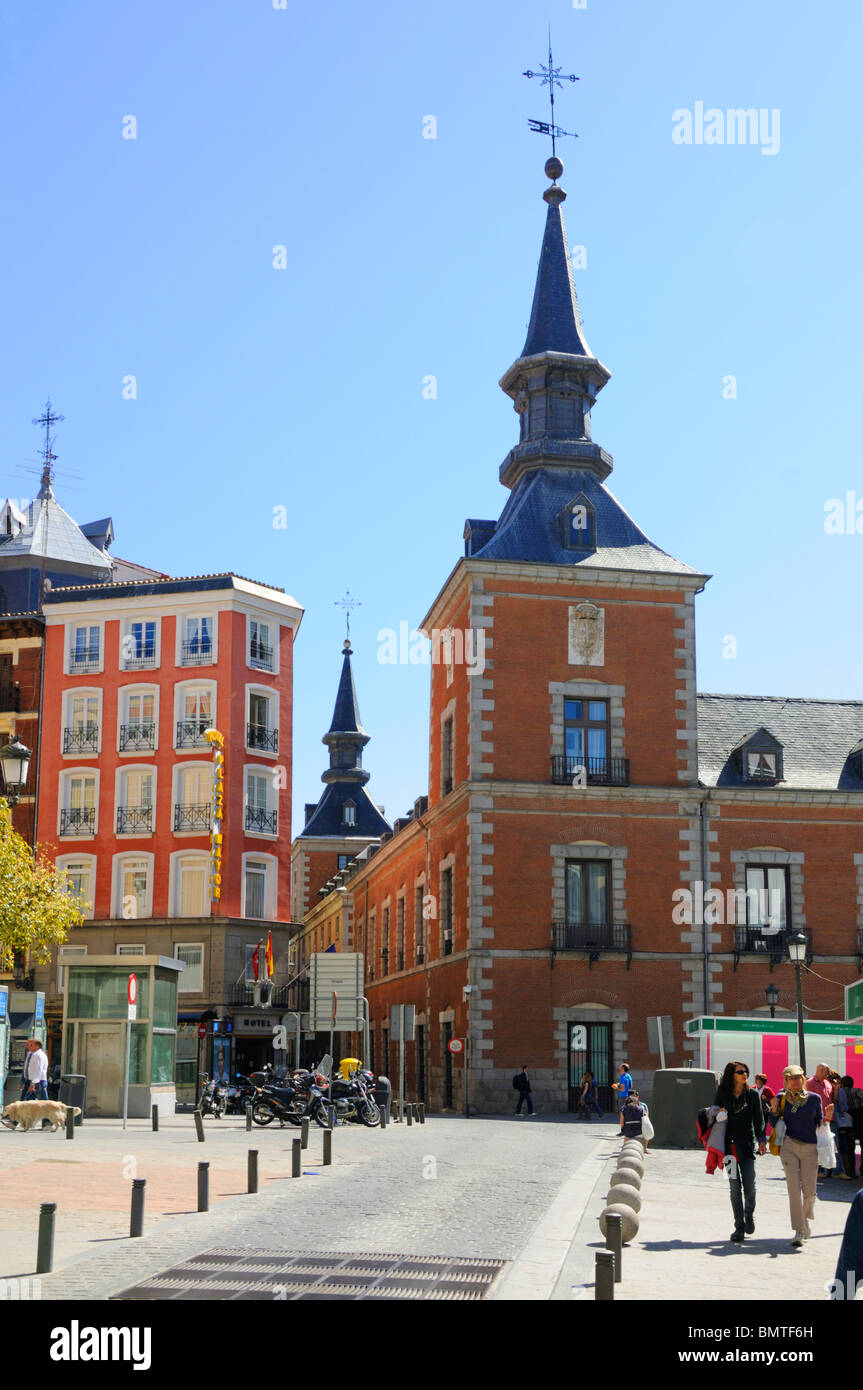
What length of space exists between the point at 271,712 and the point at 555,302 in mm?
17497

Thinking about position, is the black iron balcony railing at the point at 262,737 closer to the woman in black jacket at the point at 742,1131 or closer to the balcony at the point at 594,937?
the balcony at the point at 594,937

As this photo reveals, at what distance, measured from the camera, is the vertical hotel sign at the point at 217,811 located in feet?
163

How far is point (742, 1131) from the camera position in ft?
46.0

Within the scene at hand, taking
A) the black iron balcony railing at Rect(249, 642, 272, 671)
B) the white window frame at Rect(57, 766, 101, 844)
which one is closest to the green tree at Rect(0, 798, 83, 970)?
the white window frame at Rect(57, 766, 101, 844)

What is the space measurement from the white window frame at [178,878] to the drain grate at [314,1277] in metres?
39.0

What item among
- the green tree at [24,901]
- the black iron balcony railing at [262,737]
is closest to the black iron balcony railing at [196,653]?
the black iron balcony railing at [262,737]

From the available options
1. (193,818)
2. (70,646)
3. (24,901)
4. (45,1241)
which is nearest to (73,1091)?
(24,901)

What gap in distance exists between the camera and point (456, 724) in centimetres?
4447

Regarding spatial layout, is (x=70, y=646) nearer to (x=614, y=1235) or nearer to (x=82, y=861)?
(x=82, y=861)

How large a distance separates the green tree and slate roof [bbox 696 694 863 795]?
1844 centimetres

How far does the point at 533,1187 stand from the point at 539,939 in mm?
22087

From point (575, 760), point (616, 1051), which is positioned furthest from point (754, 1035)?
point (575, 760)
